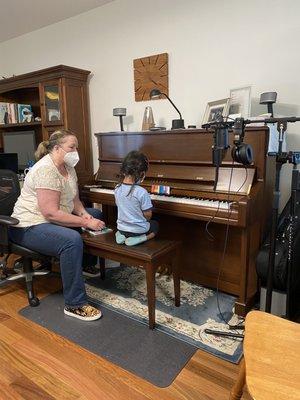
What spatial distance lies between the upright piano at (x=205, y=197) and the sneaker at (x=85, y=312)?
752 millimetres

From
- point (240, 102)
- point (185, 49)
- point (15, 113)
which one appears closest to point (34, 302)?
point (240, 102)

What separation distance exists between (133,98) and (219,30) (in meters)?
0.94

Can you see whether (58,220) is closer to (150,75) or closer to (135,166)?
(135,166)

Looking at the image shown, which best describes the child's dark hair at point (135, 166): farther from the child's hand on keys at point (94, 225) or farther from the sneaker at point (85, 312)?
the sneaker at point (85, 312)

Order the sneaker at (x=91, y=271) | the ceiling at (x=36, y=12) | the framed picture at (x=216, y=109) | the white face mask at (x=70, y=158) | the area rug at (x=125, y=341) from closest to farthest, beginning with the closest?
the area rug at (x=125, y=341) < the white face mask at (x=70, y=158) < the framed picture at (x=216, y=109) < the sneaker at (x=91, y=271) < the ceiling at (x=36, y=12)

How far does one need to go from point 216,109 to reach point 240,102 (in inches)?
7.5

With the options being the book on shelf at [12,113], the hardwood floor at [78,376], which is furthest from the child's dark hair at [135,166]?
the book on shelf at [12,113]

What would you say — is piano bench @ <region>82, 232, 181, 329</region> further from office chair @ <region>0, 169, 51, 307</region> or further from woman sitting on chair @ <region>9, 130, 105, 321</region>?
office chair @ <region>0, 169, 51, 307</region>

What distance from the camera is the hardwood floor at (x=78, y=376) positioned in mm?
1348

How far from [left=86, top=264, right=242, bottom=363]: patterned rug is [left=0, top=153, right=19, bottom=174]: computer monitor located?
1693 millimetres

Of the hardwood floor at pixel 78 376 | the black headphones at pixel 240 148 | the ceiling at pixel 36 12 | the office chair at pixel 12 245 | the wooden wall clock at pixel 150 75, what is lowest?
the hardwood floor at pixel 78 376

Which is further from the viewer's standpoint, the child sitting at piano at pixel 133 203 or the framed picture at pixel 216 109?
the framed picture at pixel 216 109

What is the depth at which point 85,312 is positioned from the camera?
1896 mm

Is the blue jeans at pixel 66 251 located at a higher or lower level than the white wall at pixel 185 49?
lower
